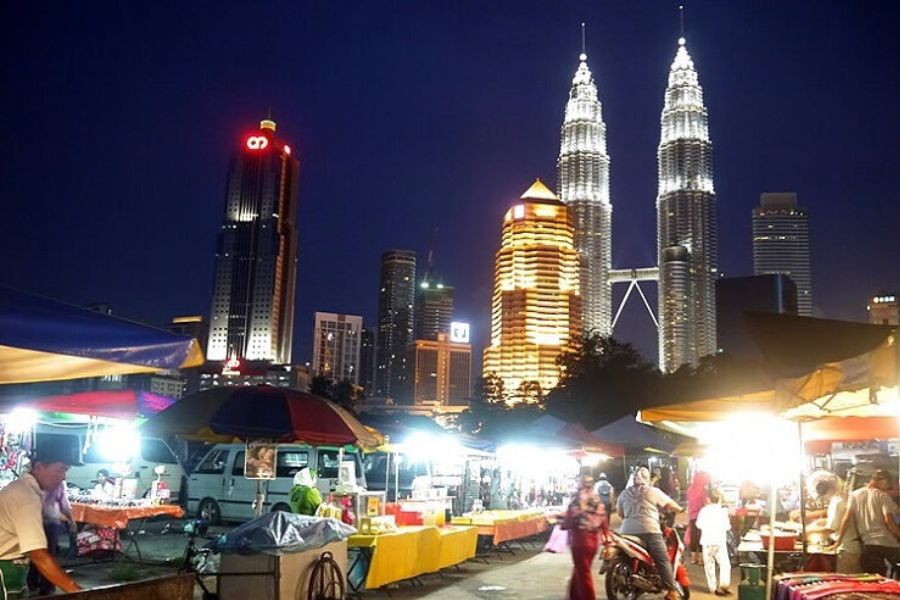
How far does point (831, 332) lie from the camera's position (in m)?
6.06

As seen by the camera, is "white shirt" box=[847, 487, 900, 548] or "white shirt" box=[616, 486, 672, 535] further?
"white shirt" box=[616, 486, 672, 535]

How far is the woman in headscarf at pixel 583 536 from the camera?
29.2ft

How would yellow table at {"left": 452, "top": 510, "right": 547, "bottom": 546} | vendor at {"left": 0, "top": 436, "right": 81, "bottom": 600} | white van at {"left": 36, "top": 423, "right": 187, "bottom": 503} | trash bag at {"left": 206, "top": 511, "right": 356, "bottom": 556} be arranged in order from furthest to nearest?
white van at {"left": 36, "top": 423, "right": 187, "bottom": 503} → yellow table at {"left": 452, "top": 510, "right": 547, "bottom": 546} → trash bag at {"left": 206, "top": 511, "right": 356, "bottom": 556} → vendor at {"left": 0, "top": 436, "right": 81, "bottom": 600}

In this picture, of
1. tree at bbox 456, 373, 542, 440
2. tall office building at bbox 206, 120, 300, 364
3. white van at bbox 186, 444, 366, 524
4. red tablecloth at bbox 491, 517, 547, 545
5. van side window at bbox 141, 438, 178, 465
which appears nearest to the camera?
red tablecloth at bbox 491, 517, 547, 545

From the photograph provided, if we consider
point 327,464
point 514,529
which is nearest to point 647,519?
point 514,529

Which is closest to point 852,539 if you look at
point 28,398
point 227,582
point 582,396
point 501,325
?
point 227,582

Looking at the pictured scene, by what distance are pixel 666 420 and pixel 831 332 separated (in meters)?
3.86

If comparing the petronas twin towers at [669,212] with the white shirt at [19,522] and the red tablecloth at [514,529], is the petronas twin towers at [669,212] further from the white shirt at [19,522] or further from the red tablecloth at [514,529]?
the white shirt at [19,522]

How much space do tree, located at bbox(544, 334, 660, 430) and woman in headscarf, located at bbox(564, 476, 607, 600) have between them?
43.4m

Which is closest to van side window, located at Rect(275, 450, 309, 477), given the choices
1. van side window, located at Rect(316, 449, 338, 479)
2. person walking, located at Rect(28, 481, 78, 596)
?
van side window, located at Rect(316, 449, 338, 479)

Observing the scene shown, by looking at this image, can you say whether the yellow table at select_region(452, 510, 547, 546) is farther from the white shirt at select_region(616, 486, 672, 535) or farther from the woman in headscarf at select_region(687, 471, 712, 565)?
the white shirt at select_region(616, 486, 672, 535)

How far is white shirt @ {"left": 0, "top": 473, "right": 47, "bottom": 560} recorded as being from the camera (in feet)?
16.8

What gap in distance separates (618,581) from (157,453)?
1620 cm

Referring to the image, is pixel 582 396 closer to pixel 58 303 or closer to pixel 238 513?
pixel 238 513
